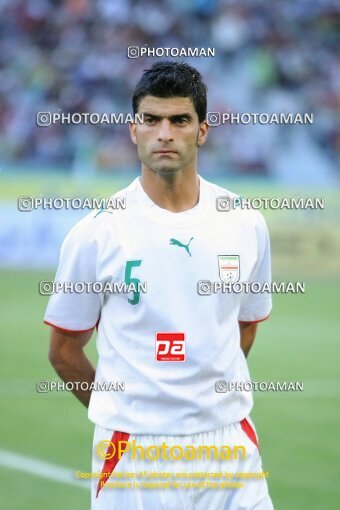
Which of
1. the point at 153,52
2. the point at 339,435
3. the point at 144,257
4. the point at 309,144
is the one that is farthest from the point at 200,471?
the point at 309,144

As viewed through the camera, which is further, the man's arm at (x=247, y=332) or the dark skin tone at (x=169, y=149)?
the man's arm at (x=247, y=332)

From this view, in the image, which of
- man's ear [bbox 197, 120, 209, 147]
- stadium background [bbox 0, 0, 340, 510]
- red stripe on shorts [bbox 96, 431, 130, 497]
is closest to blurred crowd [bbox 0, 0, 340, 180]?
stadium background [bbox 0, 0, 340, 510]

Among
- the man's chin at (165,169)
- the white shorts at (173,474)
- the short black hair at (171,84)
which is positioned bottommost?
the white shorts at (173,474)

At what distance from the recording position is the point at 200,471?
10.6 ft

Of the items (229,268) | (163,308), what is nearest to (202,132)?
(229,268)

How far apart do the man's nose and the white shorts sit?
36.4 inches

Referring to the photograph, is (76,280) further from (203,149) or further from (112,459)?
(203,149)

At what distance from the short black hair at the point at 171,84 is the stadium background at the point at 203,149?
5070 millimetres

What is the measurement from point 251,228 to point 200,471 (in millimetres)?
801

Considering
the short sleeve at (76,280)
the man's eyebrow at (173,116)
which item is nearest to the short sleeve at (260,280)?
the man's eyebrow at (173,116)

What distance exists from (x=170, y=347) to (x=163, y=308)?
138 mm

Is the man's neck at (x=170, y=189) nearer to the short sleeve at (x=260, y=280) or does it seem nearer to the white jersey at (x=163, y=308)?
the white jersey at (x=163, y=308)

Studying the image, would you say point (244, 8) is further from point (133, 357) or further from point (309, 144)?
point (133, 357)

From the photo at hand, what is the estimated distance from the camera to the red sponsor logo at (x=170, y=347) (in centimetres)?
313
